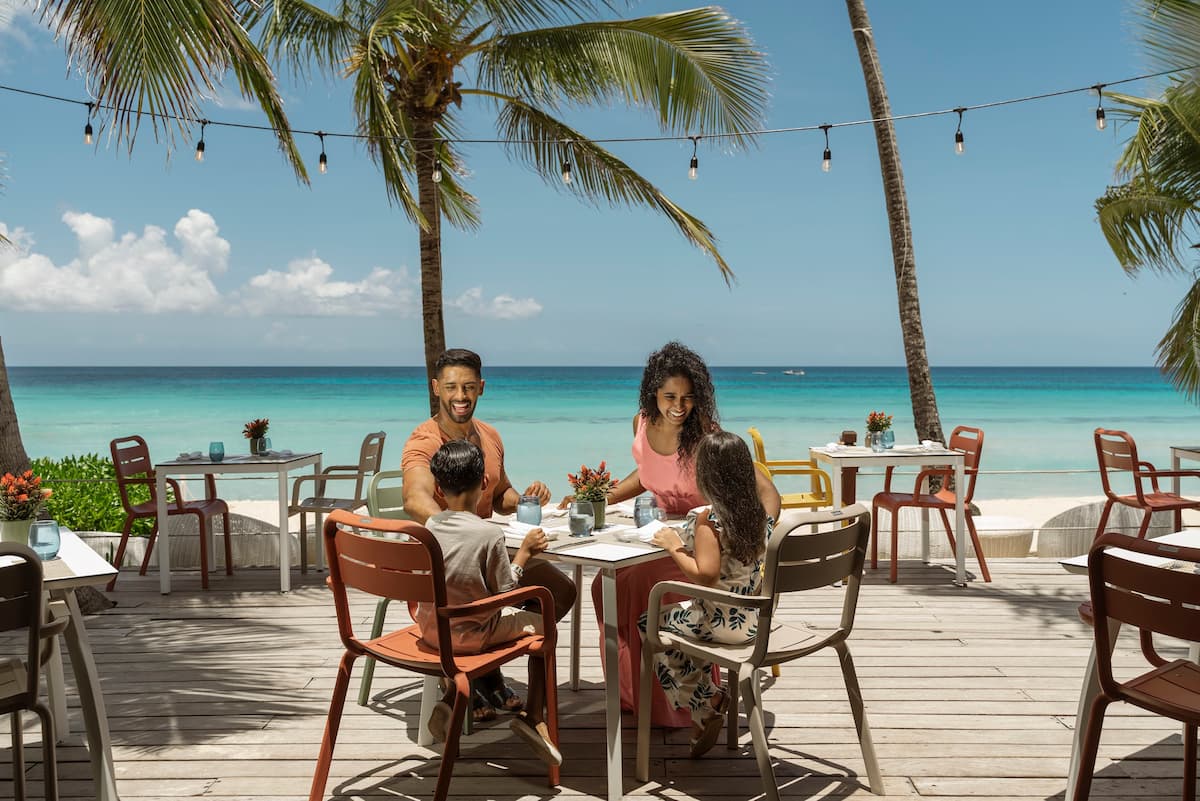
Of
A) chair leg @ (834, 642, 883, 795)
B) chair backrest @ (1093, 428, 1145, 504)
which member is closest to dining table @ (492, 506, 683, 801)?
chair leg @ (834, 642, 883, 795)

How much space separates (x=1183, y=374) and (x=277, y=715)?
672 centimetres

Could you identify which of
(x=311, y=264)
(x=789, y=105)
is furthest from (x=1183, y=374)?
(x=311, y=264)

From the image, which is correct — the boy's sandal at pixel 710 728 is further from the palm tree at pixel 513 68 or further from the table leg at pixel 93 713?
the palm tree at pixel 513 68

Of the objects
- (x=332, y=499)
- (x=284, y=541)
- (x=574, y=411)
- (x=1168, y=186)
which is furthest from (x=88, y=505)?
(x=574, y=411)

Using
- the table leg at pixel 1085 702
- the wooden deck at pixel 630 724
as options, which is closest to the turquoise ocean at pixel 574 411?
the wooden deck at pixel 630 724

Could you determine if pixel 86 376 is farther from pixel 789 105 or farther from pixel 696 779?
pixel 696 779

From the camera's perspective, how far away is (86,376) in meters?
48.9

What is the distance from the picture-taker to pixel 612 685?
2725 mm

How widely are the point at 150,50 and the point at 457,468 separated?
2588 mm

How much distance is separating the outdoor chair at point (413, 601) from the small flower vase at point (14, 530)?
3.62 feet

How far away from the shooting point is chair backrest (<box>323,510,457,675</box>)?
2277 millimetres

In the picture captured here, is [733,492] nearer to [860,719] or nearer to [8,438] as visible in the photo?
[860,719]

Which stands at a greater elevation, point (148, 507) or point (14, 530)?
point (14, 530)

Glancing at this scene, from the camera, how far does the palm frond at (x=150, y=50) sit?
381cm
